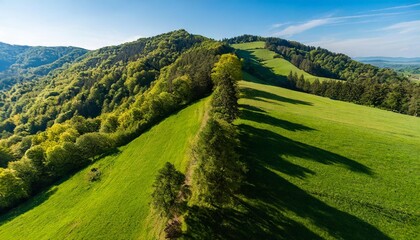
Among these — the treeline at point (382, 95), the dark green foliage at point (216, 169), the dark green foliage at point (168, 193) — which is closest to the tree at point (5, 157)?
the dark green foliage at point (168, 193)

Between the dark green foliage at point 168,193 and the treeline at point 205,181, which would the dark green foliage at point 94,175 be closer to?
the treeline at point 205,181

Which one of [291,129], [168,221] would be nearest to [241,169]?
[168,221]

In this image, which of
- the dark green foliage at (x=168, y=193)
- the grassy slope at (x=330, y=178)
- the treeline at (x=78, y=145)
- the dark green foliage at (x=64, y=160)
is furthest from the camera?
the dark green foliage at (x=64, y=160)

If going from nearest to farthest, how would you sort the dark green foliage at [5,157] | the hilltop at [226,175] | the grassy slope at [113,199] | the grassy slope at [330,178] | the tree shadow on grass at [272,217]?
the tree shadow on grass at [272,217]
the grassy slope at [330,178]
the hilltop at [226,175]
the grassy slope at [113,199]
the dark green foliage at [5,157]

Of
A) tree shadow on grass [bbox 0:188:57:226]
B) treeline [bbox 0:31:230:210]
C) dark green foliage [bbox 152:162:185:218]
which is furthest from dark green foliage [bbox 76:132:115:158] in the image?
dark green foliage [bbox 152:162:185:218]

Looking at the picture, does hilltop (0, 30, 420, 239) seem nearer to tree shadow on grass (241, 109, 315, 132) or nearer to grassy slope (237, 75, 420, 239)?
grassy slope (237, 75, 420, 239)

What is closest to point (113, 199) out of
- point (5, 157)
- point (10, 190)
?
point (10, 190)

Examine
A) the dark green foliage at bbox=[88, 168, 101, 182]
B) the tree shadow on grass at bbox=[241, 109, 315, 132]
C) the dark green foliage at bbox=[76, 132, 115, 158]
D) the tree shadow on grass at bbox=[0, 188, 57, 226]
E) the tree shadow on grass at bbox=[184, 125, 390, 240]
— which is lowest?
the tree shadow on grass at bbox=[0, 188, 57, 226]
